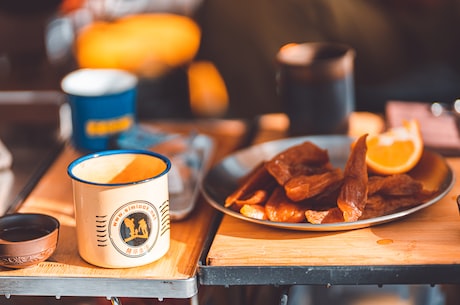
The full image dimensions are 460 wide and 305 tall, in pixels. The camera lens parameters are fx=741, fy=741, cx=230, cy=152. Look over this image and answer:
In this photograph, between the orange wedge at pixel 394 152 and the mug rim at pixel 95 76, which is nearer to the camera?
the orange wedge at pixel 394 152

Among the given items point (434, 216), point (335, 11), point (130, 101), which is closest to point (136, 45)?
point (335, 11)

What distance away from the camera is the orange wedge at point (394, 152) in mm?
1330

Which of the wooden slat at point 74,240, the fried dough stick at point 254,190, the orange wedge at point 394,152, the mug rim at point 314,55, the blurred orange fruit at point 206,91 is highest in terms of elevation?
the mug rim at point 314,55

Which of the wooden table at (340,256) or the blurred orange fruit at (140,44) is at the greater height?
the wooden table at (340,256)

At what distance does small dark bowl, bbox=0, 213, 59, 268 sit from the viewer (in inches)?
44.3

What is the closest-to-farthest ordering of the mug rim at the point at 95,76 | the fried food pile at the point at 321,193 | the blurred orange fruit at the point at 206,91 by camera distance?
1. the fried food pile at the point at 321,193
2. the mug rim at the point at 95,76
3. the blurred orange fruit at the point at 206,91

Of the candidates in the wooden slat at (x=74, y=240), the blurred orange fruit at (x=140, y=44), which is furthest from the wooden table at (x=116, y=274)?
the blurred orange fruit at (x=140, y=44)

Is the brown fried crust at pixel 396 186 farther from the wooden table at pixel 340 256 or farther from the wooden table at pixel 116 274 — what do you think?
the wooden table at pixel 116 274

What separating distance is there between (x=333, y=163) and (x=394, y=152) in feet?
0.51

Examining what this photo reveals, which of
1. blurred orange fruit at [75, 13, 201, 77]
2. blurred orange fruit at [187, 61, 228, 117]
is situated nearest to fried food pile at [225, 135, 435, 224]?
blurred orange fruit at [187, 61, 228, 117]

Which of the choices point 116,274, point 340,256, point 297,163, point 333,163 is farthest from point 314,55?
point 116,274


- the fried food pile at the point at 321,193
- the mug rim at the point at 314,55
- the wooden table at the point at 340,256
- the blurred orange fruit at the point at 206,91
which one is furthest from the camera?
the blurred orange fruit at the point at 206,91

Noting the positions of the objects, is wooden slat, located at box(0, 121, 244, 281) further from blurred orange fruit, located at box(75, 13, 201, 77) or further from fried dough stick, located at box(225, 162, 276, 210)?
blurred orange fruit, located at box(75, 13, 201, 77)

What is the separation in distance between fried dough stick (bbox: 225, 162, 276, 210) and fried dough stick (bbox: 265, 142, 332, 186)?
32mm
